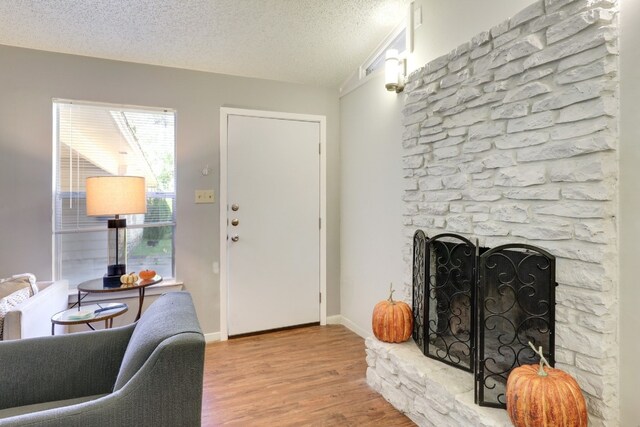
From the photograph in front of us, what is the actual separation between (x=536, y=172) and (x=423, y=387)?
1.19 meters

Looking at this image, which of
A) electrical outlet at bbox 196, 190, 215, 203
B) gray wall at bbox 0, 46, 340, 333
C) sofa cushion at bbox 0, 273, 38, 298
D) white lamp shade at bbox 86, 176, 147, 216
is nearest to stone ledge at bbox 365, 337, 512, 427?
gray wall at bbox 0, 46, 340, 333

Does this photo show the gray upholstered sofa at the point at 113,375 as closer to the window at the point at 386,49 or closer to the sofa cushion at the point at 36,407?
the sofa cushion at the point at 36,407

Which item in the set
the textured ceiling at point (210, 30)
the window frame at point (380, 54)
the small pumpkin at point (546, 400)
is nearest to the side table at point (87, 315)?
the textured ceiling at point (210, 30)

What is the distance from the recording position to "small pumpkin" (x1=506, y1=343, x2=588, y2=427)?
1.26 m

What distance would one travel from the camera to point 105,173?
273 cm

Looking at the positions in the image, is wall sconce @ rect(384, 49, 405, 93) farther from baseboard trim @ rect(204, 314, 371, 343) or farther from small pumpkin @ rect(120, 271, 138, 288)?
small pumpkin @ rect(120, 271, 138, 288)

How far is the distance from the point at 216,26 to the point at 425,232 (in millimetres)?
2006

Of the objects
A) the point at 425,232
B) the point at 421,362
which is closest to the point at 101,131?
the point at 425,232

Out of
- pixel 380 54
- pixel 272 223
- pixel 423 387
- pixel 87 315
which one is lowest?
pixel 423 387

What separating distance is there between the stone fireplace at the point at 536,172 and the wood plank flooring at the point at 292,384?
0.68ft

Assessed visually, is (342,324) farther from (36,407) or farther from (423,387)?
(36,407)

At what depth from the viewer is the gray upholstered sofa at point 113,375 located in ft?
3.44

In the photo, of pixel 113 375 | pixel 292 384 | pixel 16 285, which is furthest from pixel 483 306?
pixel 16 285

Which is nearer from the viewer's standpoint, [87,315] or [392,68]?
[87,315]
